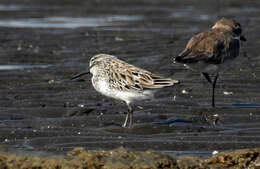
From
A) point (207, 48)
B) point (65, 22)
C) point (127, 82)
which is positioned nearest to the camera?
point (127, 82)

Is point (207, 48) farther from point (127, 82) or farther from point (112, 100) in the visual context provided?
point (127, 82)

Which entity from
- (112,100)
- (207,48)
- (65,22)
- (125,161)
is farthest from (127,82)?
(65,22)

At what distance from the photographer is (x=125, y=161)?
6.77 metres

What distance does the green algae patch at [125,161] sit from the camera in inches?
265

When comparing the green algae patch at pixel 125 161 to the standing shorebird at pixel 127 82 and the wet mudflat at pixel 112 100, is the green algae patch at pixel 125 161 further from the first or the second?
the standing shorebird at pixel 127 82

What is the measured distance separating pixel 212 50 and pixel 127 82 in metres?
2.22

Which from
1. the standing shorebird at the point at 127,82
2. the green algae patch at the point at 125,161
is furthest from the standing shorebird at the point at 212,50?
the green algae patch at the point at 125,161

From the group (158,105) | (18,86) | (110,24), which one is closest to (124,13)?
(110,24)

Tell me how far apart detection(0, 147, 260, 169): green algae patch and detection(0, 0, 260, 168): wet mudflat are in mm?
785

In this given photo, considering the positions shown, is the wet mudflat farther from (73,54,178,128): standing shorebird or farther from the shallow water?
(73,54,178,128): standing shorebird

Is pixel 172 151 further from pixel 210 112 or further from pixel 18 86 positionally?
pixel 18 86

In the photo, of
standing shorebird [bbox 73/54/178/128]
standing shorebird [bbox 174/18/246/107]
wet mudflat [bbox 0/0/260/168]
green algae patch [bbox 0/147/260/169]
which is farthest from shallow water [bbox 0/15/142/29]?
green algae patch [bbox 0/147/260/169]

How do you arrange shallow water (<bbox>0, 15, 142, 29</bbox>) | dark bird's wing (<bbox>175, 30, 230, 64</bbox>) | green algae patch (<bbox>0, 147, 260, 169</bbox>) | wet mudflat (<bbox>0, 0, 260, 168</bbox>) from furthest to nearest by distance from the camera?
shallow water (<bbox>0, 15, 142, 29</bbox>) < dark bird's wing (<bbox>175, 30, 230, 64</bbox>) < wet mudflat (<bbox>0, 0, 260, 168</bbox>) < green algae patch (<bbox>0, 147, 260, 169</bbox>)

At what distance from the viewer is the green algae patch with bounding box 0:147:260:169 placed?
6.73 metres
